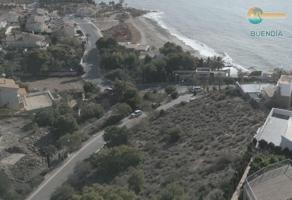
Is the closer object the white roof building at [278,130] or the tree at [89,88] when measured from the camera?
the white roof building at [278,130]

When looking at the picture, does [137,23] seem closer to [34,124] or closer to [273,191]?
[34,124]

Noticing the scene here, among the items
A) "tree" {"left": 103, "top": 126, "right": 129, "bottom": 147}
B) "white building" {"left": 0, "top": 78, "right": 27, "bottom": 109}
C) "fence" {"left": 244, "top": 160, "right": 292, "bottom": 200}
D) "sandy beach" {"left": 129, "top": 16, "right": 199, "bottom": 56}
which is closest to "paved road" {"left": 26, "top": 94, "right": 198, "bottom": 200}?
"tree" {"left": 103, "top": 126, "right": 129, "bottom": 147}

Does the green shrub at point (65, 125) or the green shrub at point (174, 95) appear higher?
the green shrub at point (174, 95)

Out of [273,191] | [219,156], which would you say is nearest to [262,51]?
[219,156]

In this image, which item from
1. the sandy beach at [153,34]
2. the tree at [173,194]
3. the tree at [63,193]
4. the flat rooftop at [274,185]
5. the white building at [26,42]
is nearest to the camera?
the flat rooftop at [274,185]

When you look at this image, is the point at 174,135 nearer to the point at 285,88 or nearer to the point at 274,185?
the point at 285,88

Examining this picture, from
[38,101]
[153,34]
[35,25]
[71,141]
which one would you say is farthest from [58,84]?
[153,34]

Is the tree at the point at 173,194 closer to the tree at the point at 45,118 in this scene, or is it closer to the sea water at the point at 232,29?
the tree at the point at 45,118

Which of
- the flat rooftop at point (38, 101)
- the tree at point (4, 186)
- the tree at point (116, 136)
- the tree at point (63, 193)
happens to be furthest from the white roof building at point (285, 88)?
the flat rooftop at point (38, 101)

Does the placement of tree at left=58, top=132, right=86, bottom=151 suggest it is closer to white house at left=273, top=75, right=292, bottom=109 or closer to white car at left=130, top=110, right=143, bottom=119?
white car at left=130, top=110, right=143, bottom=119
